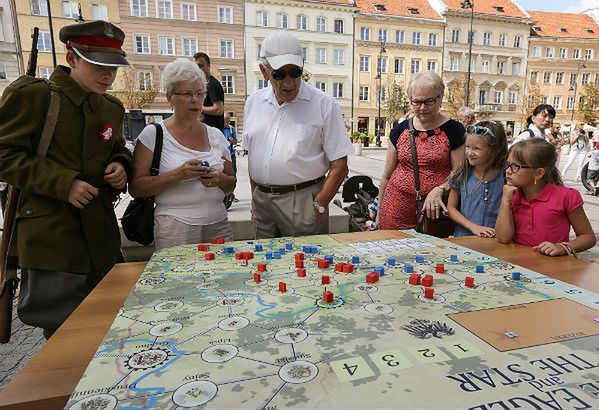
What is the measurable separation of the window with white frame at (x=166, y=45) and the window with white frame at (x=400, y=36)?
62.9 feet

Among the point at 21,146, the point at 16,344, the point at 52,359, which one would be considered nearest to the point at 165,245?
the point at 21,146

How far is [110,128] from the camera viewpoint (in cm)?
215

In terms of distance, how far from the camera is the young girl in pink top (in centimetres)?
214

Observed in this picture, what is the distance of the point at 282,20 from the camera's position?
3375 centimetres

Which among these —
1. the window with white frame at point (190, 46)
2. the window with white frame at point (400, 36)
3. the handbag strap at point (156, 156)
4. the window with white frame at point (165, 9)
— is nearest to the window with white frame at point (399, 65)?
the window with white frame at point (400, 36)

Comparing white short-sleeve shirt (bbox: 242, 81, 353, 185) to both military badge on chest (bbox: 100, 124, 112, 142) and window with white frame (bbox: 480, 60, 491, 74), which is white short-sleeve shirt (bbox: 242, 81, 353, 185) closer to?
military badge on chest (bbox: 100, 124, 112, 142)

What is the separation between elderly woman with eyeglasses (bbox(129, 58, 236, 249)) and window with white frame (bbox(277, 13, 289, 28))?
34306 mm

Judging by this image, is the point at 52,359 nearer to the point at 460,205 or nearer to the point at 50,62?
the point at 460,205

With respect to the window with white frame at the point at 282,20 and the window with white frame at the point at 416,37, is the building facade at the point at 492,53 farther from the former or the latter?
the window with white frame at the point at 282,20

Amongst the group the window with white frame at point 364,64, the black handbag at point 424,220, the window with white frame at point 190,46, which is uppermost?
the window with white frame at point 190,46

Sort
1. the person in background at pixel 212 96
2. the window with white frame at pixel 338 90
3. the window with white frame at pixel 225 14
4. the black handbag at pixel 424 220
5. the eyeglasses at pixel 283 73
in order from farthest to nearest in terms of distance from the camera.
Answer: the window with white frame at pixel 338 90
the window with white frame at pixel 225 14
the person in background at pixel 212 96
the black handbag at pixel 424 220
the eyeglasses at pixel 283 73

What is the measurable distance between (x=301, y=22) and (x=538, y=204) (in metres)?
35.5

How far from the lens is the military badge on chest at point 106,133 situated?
2.12 m

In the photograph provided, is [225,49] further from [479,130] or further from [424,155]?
[479,130]
